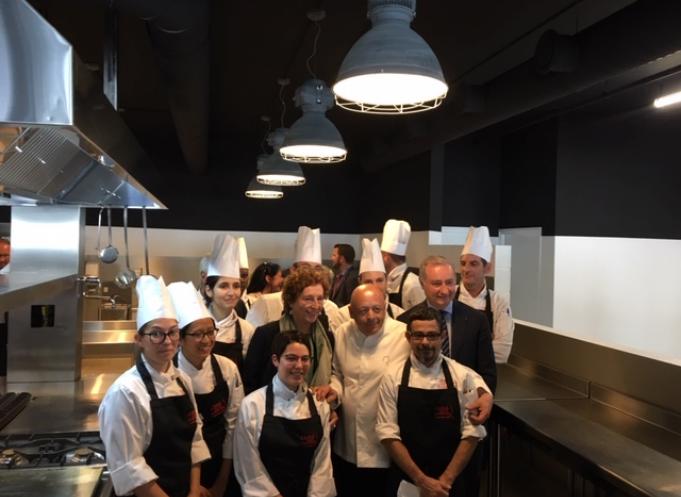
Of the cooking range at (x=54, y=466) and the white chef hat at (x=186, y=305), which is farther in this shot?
the white chef hat at (x=186, y=305)

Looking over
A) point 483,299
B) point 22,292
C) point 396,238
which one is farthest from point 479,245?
point 22,292

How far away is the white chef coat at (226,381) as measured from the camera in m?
1.73

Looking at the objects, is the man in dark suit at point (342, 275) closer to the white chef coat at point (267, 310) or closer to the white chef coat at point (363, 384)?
the white chef coat at point (267, 310)

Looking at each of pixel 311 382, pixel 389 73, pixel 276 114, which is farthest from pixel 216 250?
pixel 276 114

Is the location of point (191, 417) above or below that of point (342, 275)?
below

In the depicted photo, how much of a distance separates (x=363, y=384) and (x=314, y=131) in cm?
108

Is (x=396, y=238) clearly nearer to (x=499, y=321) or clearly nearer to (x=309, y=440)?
(x=499, y=321)

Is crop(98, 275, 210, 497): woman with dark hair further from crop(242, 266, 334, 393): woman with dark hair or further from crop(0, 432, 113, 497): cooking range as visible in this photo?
crop(242, 266, 334, 393): woman with dark hair

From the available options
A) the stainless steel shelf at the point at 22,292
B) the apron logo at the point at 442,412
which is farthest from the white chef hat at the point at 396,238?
the stainless steel shelf at the point at 22,292

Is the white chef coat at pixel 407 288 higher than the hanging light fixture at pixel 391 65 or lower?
lower

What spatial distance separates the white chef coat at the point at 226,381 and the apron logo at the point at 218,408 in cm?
2

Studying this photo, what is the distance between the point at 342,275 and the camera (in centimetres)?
389

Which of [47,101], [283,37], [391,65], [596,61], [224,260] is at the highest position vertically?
[283,37]

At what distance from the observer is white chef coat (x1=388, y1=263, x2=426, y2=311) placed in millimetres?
2931
